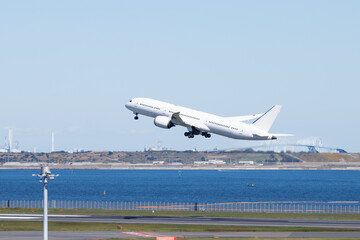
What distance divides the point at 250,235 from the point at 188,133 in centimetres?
2170

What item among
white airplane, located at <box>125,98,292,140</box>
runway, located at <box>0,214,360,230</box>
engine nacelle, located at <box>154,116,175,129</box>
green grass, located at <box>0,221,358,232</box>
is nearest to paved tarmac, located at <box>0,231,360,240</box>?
green grass, located at <box>0,221,358,232</box>

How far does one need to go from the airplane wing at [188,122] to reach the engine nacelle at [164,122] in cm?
63

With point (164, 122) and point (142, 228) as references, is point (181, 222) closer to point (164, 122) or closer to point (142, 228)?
point (142, 228)

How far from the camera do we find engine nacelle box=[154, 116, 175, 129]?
340 ft

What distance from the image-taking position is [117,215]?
396ft

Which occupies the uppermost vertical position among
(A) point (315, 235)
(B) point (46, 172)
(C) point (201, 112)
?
(C) point (201, 112)

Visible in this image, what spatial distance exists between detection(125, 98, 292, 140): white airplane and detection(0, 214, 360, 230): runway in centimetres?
1395

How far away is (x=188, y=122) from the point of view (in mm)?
102812

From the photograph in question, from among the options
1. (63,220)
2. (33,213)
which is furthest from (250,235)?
(33,213)

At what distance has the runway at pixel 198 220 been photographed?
102375 mm

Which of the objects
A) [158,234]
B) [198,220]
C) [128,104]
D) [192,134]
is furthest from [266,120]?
[158,234]

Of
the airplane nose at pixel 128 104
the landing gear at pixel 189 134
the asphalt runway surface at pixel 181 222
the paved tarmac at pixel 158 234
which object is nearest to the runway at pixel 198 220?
the asphalt runway surface at pixel 181 222

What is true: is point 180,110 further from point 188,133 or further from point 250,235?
point 250,235

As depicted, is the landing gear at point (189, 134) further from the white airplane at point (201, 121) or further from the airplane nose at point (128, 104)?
the airplane nose at point (128, 104)
